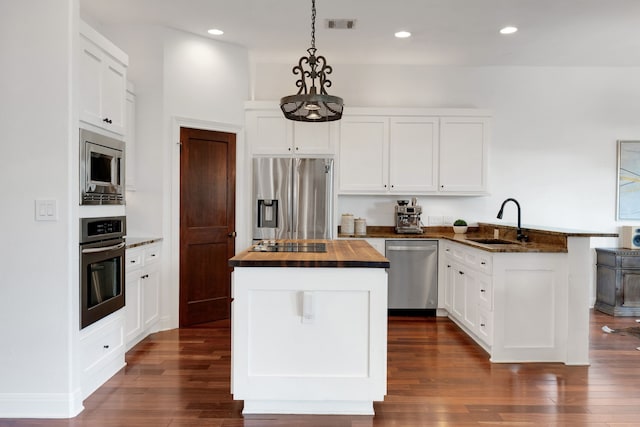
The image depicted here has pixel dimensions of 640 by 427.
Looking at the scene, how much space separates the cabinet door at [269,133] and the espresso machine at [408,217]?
1.48 m

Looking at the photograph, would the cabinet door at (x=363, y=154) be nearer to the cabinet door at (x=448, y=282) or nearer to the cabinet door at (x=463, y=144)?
the cabinet door at (x=463, y=144)

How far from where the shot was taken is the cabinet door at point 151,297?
3897mm

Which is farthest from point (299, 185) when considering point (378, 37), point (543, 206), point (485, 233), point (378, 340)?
point (543, 206)

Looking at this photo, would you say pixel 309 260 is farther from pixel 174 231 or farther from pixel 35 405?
pixel 174 231

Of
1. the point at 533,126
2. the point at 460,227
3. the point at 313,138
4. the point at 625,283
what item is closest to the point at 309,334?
the point at 313,138

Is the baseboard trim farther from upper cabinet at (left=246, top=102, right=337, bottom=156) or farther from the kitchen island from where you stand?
upper cabinet at (left=246, top=102, right=337, bottom=156)

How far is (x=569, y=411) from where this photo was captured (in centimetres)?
263

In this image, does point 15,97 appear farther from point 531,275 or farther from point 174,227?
point 531,275

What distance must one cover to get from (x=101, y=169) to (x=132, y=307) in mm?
1316

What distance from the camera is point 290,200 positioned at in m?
4.86

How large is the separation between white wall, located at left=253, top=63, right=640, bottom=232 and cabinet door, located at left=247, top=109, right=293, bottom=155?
783mm

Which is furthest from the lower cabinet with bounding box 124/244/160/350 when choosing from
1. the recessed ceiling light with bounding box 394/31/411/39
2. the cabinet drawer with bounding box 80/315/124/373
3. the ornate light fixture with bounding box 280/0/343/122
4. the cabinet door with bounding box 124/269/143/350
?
the recessed ceiling light with bounding box 394/31/411/39

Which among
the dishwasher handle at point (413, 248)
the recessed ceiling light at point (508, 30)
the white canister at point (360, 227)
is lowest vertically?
the dishwasher handle at point (413, 248)

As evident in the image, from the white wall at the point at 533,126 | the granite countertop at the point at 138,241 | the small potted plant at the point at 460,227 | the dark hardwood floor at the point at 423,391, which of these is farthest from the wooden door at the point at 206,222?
the small potted plant at the point at 460,227
